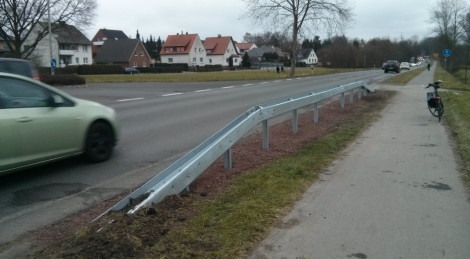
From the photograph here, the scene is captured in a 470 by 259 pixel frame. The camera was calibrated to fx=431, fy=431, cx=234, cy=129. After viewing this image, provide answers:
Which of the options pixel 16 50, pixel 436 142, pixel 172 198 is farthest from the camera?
pixel 16 50

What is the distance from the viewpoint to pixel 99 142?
22.4 feet

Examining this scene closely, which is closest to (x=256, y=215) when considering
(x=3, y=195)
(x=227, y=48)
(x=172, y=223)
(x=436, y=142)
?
(x=172, y=223)

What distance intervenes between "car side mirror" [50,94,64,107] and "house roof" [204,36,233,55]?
355ft

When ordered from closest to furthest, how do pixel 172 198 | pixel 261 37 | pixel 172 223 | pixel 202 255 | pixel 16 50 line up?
pixel 202 255 < pixel 172 223 < pixel 172 198 < pixel 16 50 < pixel 261 37

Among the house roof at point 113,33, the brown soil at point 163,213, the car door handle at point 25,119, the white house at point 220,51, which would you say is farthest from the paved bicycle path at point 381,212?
the house roof at point 113,33

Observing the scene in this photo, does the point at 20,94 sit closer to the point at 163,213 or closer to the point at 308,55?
the point at 163,213

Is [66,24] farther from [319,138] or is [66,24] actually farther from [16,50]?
[319,138]

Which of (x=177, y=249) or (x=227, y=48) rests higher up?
(x=227, y=48)

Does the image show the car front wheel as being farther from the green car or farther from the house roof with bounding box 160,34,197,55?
the house roof with bounding box 160,34,197,55

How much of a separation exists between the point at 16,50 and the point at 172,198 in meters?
48.4

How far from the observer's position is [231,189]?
16.7 feet

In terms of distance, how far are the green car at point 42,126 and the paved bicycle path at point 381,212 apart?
11.4 feet

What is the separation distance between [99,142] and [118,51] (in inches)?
3666

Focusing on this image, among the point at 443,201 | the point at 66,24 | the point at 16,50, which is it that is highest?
the point at 66,24
